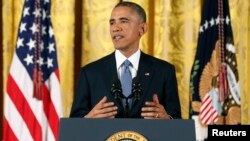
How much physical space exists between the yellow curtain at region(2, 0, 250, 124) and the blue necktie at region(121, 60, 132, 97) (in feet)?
5.47

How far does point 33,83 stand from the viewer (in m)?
3.36

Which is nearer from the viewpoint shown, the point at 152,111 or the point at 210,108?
the point at 152,111

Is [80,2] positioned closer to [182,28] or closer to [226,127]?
[182,28]

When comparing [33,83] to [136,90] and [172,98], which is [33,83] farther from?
[136,90]

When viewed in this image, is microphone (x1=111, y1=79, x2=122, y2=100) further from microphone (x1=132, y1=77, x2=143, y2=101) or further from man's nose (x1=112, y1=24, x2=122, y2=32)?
man's nose (x1=112, y1=24, x2=122, y2=32)

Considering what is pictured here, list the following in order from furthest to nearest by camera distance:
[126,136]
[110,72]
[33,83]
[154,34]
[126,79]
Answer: [154,34]
[33,83]
[110,72]
[126,79]
[126,136]

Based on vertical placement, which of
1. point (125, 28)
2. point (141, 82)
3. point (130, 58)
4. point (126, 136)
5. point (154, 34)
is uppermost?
point (154, 34)

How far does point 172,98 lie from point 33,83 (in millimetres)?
1565

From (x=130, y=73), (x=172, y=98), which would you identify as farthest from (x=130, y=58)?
(x=172, y=98)

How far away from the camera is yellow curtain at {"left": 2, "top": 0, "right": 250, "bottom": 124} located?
3.71 metres

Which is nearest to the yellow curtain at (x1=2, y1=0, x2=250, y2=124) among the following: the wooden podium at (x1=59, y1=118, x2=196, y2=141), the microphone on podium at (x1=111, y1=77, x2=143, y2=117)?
the microphone on podium at (x1=111, y1=77, x2=143, y2=117)

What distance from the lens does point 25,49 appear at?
133 inches

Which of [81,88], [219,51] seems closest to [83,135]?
[81,88]

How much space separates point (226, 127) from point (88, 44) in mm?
2118
